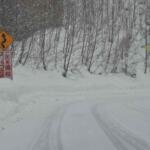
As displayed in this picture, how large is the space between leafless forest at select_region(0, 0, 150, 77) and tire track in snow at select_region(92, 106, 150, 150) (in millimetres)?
16568

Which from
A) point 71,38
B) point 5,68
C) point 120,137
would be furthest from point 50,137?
point 71,38

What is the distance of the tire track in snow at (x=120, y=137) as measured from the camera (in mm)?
6836

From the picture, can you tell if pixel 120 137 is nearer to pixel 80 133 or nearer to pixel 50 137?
pixel 80 133

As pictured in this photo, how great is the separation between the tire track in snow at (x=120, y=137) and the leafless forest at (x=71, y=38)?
54.4 feet

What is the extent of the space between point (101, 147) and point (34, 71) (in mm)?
19149

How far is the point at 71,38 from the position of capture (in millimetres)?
32719

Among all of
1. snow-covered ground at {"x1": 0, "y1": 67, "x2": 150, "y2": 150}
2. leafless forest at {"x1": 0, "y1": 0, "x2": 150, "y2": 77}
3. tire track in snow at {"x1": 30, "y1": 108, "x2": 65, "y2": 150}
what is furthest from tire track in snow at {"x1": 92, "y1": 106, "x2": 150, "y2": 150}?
leafless forest at {"x1": 0, "y1": 0, "x2": 150, "y2": 77}

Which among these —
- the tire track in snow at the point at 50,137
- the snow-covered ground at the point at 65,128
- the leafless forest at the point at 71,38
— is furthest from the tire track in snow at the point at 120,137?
the leafless forest at the point at 71,38

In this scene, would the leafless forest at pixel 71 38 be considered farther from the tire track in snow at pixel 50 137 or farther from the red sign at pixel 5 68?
the tire track in snow at pixel 50 137

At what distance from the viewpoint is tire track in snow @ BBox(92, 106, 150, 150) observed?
22.4 ft

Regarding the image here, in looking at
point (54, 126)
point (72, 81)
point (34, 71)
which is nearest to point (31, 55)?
point (34, 71)

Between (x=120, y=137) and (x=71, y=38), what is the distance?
25529 millimetres

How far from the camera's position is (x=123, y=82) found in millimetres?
29078

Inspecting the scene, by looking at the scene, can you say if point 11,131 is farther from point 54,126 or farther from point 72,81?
point 72,81
